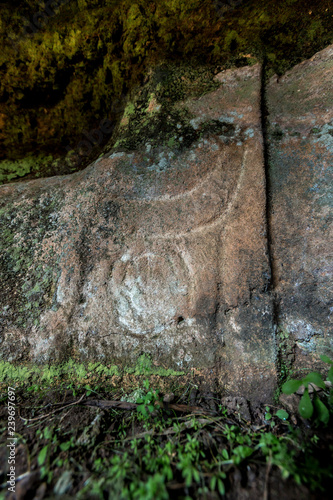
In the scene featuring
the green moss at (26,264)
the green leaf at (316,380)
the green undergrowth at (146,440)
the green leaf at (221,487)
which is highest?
the green moss at (26,264)

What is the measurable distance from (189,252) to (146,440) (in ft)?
3.08

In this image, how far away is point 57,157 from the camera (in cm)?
228

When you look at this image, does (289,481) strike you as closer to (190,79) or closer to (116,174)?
(116,174)

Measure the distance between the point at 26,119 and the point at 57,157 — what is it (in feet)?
1.19

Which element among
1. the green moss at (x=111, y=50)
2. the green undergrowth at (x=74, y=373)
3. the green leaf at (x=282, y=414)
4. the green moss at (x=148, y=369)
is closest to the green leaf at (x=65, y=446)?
the green undergrowth at (x=74, y=373)

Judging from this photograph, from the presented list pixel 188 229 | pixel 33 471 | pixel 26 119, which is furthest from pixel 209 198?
pixel 26 119

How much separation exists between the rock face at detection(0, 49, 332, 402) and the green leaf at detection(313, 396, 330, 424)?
0.24 metres

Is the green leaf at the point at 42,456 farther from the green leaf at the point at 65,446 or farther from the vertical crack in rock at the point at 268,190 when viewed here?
the vertical crack in rock at the point at 268,190

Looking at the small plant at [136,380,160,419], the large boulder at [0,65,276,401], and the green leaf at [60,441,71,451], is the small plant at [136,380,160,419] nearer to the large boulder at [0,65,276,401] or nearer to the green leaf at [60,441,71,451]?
the large boulder at [0,65,276,401]

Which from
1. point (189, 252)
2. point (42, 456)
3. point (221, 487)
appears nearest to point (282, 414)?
point (221, 487)

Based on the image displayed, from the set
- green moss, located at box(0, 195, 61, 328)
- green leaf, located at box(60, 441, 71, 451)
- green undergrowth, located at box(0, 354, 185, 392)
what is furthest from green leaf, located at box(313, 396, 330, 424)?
green moss, located at box(0, 195, 61, 328)

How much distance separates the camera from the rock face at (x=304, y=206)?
134 cm

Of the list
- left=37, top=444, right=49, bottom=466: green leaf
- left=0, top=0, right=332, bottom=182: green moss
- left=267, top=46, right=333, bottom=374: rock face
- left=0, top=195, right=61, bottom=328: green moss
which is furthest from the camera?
left=0, top=0, right=332, bottom=182: green moss

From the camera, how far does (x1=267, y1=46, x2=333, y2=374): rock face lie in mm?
1342
